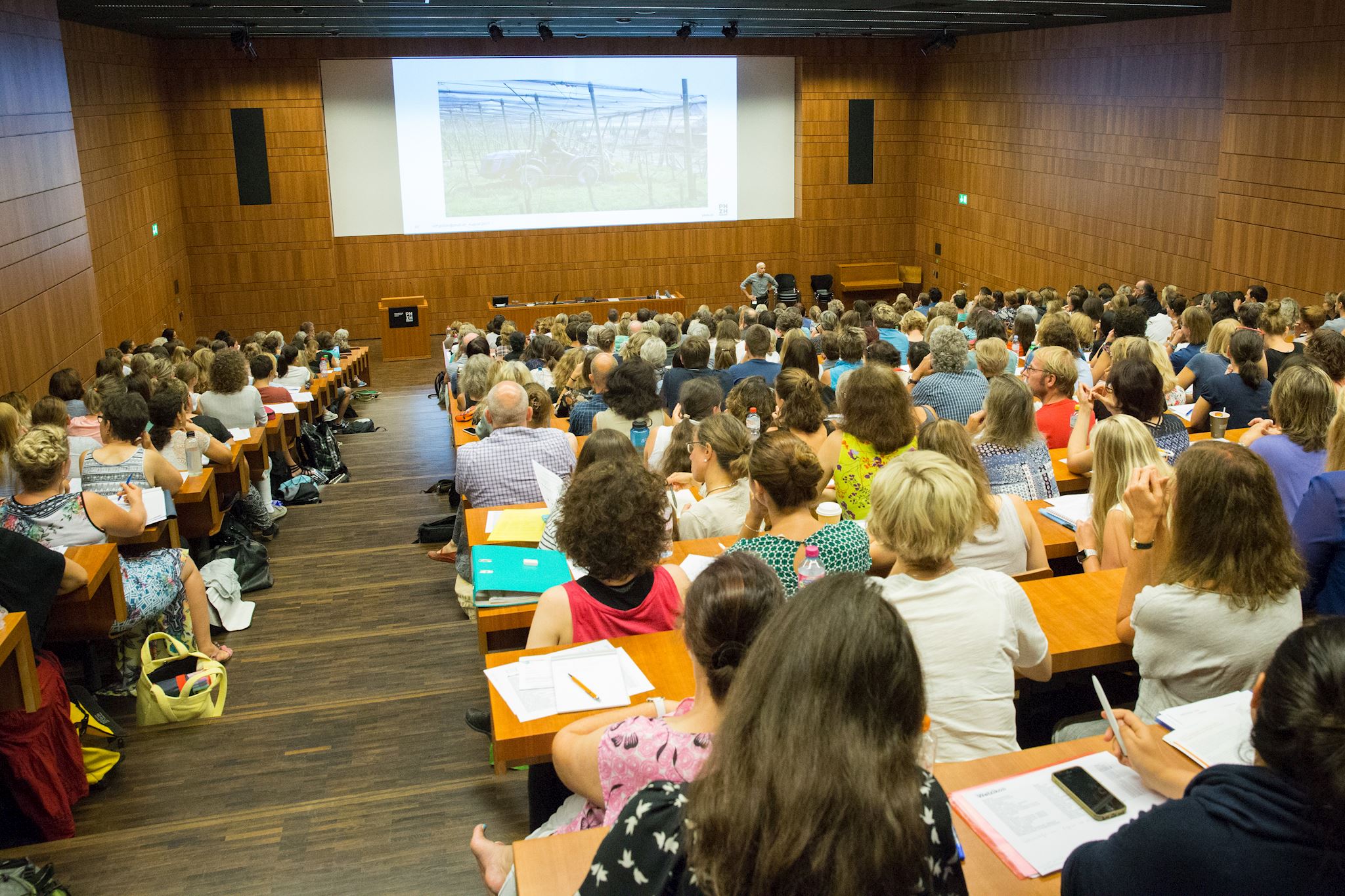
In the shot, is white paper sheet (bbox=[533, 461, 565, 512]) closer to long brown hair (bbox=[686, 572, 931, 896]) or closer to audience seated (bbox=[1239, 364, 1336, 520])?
long brown hair (bbox=[686, 572, 931, 896])

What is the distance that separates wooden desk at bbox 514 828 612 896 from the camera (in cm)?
221

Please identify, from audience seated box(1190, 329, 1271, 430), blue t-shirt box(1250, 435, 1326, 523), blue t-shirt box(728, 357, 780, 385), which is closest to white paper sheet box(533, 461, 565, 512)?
blue t-shirt box(1250, 435, 1326, 523)

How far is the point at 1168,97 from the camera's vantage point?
12.7 meters

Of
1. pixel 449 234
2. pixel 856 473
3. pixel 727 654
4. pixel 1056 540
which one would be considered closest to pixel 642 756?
pixel 727 654

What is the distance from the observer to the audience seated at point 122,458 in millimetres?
5574

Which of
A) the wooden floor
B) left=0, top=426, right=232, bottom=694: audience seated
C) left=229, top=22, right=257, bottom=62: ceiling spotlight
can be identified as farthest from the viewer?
left=229, top=22, right=257, bottom=62: ceiling spotlight

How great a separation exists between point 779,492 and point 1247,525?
4.75 ft

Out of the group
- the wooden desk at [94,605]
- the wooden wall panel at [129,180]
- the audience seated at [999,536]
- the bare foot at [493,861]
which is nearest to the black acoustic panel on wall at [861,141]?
the wooden wall panel at [129,180]

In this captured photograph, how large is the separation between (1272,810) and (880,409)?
324 centimetres

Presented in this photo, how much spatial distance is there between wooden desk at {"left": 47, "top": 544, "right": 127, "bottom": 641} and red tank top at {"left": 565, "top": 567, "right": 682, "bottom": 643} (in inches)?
95.9

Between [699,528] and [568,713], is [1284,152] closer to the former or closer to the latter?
[699,528]

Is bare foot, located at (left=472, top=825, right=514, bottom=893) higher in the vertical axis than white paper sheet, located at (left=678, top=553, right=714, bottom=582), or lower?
lower

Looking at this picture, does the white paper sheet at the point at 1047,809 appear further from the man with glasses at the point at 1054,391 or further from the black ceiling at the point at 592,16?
the black ceiling at the point at 592,16

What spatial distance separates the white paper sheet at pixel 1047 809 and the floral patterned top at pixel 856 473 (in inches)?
91.5
